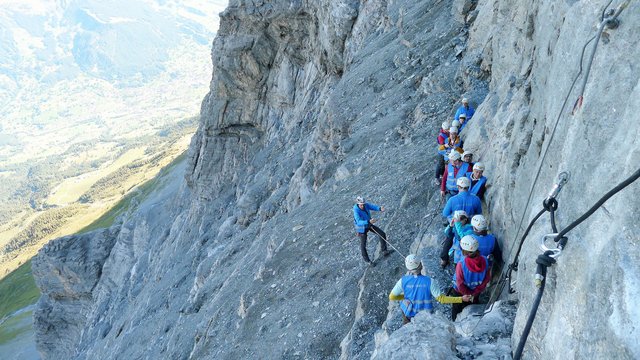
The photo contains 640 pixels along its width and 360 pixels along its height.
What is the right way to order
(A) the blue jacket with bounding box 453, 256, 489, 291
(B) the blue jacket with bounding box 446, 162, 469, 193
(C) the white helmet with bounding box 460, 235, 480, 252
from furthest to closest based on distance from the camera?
(B) the blue jacket with bounding box 446, 162, 469, 193 → (A) the blue jacket with bounding box 453, 256, 489, 291 → (C) the white helmet with bounding box 460, 235, 480, 252

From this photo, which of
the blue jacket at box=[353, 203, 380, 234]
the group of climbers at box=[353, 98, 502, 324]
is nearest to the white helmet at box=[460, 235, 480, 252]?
the group of climbers at box=[353, 98, 502, 324]

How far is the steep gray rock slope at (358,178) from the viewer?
645 cm

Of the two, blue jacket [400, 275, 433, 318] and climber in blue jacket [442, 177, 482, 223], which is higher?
climber in blue jacket [442, 177, 482, 223]

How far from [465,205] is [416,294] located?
2.99m

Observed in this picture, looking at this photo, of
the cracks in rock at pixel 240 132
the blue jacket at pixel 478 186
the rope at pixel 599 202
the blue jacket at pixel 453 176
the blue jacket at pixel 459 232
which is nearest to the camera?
the rope at pixel 599 202

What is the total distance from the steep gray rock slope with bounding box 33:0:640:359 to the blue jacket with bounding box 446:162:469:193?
81 centimetres

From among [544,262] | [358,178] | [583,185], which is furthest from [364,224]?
[583,185]

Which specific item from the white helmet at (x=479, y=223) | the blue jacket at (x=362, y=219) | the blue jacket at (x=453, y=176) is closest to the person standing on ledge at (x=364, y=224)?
the blue jacket at (x=362, y=219)

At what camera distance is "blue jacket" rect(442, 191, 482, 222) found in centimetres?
1233

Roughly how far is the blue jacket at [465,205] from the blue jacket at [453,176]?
5.91 ft

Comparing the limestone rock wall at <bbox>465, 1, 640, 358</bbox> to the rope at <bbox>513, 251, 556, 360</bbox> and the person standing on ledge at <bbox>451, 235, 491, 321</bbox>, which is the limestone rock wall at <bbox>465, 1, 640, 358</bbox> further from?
the person standing on ledge at <bbox>451, 235, 491, 321</bbox>

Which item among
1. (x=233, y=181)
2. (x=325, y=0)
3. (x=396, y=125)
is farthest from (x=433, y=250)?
(x=233, y=181)

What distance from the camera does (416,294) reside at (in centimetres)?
1056

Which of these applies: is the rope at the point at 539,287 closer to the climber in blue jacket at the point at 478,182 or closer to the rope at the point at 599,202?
the rope at the point at 599,202
